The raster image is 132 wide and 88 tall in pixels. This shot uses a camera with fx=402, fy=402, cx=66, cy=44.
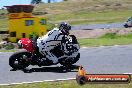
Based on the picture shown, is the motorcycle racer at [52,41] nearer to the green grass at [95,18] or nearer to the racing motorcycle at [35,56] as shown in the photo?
the racing motorcycle at [35,56]

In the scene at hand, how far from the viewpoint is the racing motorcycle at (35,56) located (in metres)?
12.5

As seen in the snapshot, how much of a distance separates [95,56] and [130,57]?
1.48 metres

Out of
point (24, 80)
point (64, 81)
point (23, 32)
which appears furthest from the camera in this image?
point (23, 32)

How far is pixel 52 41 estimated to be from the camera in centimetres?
1271

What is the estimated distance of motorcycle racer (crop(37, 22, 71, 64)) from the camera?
1266 cm

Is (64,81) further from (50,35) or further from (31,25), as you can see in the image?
(31,25)

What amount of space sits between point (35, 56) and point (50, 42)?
65cm

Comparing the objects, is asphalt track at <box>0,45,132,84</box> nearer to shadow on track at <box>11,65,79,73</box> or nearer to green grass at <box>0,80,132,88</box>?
shadow on track at <box>11,65,79,73</box>

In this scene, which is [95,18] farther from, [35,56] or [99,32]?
[35,56]

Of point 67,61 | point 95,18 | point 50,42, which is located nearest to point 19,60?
point 50,42

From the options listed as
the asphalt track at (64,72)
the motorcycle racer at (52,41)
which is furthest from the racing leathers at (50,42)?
the asphalt track at (64,72)

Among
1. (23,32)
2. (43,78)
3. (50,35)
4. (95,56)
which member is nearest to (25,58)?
(50,35)

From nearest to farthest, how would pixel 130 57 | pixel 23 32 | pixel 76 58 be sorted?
pixel 76 58 < pixel 130 57 < pixel 23 32

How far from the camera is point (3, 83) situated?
33.6 ft
